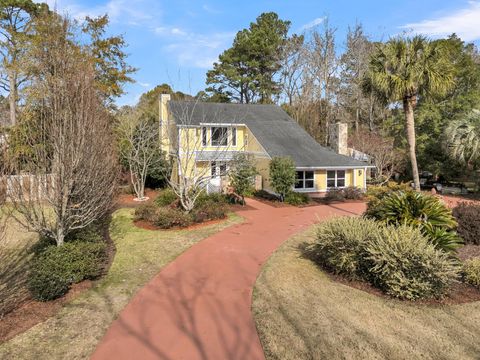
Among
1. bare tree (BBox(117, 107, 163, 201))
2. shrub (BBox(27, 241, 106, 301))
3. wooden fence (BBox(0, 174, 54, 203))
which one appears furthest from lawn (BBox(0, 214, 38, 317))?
bare tree (BBox(117, 107, 163, 201))

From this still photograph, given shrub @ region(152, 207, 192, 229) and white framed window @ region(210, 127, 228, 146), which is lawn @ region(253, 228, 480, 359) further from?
white framed window @ region(210, 127, 228, 146)

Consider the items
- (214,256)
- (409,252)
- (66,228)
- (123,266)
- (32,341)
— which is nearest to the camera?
(32,341)

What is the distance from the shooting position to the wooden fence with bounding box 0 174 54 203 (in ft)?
25.5

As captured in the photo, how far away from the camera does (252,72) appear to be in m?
43.8

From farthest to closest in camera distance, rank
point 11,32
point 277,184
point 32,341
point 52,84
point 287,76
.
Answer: point 287,76 → point 11,32 → point 277,184 → point 52,84 → point 32,341

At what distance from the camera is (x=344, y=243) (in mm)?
8523

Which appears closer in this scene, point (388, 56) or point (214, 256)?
point (214, 256)

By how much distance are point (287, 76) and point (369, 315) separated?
130 feet

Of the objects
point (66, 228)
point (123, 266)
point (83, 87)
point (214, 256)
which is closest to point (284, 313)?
point (214, 256)

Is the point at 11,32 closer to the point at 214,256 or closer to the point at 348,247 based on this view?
the point at 214,256

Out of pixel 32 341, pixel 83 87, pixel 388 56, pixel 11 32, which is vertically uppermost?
pixel 11 32

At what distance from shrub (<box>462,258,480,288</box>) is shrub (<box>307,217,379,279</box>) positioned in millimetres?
2114

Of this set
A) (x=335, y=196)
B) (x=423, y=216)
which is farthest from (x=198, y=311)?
(x=335, y=196)

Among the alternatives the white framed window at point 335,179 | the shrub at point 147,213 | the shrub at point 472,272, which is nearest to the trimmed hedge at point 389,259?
the shrub at point 472,272
